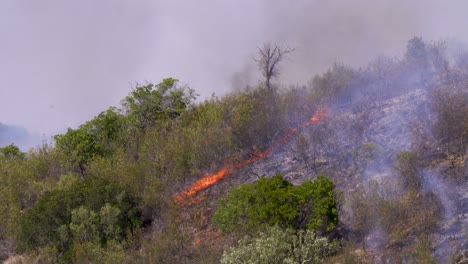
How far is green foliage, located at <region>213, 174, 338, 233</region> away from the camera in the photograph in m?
19.8

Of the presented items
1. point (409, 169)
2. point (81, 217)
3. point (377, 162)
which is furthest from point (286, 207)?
point (81, 217)

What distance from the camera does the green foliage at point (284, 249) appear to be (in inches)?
691

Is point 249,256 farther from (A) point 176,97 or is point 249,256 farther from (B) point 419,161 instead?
(A) point 176,97

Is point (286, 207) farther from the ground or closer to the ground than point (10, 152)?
closer to the ground

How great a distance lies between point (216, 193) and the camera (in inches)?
1133

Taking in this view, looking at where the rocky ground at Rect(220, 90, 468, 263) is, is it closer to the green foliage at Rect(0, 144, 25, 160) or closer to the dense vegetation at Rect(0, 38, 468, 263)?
the dense vegetation at Rect(0, 38, 468, 263)

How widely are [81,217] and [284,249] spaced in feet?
41.2

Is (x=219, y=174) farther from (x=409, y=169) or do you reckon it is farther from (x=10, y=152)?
(x=10, y=152)

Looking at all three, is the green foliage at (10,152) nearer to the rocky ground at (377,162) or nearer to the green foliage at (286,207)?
the rocky ground at (377,162)

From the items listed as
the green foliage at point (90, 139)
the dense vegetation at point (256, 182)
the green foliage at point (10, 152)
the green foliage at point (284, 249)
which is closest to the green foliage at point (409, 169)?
the dense vegetation at point (256, 182)

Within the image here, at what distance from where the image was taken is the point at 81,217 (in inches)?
1035

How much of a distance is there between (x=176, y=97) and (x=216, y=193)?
811 inches

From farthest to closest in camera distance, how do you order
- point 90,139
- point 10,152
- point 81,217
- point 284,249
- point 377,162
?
point 10,152 < point 90,139 < point 81,217 < point 377,162 < point 284,249

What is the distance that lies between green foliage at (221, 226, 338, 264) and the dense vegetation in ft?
0.22
